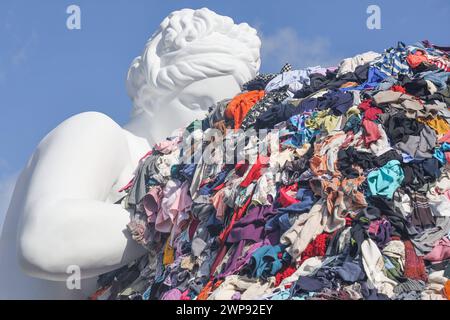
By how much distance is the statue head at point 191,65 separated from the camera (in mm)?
7250

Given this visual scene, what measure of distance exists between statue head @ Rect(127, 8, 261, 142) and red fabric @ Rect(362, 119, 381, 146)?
170cm

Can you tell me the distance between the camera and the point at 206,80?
7.27m

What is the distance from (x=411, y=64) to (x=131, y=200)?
6.40 ft

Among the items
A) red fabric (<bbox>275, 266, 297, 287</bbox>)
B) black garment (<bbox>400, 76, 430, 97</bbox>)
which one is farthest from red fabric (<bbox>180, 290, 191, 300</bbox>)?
black garment (<bbox>400, 76, 430, 97</bbox>)

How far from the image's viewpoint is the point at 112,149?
6.84 metres

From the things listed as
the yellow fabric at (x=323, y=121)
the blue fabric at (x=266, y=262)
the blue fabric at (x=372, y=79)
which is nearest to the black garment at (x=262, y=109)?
the yellow fabric at (x=323, y=121)

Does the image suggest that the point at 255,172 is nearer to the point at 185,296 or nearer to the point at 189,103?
the point at 185,296

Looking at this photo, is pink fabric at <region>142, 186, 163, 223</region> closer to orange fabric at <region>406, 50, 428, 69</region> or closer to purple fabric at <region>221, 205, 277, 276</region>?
purple fabric at <region>221, 205, 277, 276</region>

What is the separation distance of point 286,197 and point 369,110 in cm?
70

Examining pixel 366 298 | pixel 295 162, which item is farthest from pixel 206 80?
pixel 366 298

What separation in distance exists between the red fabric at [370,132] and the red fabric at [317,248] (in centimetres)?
61

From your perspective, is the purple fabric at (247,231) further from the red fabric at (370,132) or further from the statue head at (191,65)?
the statue head at (191,65)

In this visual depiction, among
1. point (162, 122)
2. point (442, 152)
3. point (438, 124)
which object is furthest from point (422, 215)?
point (162, 122)
